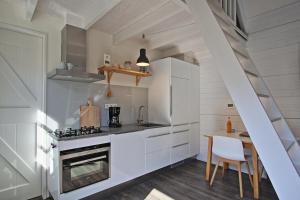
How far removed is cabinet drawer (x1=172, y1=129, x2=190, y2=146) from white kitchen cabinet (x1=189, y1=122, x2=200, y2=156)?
5.9 inches

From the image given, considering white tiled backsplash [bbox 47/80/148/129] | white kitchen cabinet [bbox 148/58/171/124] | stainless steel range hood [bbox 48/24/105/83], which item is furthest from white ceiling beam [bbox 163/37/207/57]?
stainless steel range hood [bbox 48/24/105/83]

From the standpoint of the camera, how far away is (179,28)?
296 cm

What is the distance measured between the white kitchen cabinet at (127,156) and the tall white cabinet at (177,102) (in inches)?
30.4

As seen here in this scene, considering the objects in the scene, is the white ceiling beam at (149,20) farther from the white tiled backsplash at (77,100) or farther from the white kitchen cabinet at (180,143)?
the white kitchen cabinet at (180,143)

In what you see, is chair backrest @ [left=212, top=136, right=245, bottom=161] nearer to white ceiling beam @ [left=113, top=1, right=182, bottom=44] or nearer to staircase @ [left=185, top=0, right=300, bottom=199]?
staircase @ [left=185, top=0, right=300, bottom=199]

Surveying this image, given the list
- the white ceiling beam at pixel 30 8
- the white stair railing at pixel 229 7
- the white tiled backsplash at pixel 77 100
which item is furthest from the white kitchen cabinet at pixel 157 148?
the white ceiling beam at pixel 30 8

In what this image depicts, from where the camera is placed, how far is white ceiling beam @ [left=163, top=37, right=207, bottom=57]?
343cm

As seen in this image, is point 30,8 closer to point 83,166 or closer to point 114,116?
point 114,116

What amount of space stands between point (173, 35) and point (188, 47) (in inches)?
26.0

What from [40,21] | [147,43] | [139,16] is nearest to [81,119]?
[40,21]

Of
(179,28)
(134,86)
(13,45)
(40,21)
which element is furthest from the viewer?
(134,86)

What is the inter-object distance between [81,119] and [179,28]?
223 centimetres

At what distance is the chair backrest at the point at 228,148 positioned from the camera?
7.50 feet

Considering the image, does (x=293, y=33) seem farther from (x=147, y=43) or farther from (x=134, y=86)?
(x=134, y=86)
